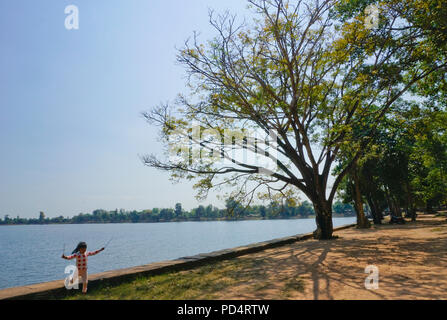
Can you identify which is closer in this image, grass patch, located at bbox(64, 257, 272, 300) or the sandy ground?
the sandy ground

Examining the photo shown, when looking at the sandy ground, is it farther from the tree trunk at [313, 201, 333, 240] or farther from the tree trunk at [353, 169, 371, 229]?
the tree trunk at [353, 169, 371, 229]

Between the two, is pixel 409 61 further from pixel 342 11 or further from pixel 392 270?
pixel 392 270

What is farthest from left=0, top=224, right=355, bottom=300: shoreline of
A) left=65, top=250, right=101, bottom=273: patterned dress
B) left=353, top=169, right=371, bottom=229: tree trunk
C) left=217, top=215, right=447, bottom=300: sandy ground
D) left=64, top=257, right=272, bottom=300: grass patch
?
left=353, top=169, right=371, bottom=229: tree trunk

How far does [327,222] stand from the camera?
55.3 ft

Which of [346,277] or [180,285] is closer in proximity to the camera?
[180,285]

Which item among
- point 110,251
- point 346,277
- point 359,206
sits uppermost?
point 359,206

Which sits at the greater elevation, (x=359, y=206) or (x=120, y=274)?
(x=359, y=206)

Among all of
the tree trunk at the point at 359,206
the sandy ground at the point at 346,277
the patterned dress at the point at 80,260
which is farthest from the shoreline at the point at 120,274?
the tree trunk at the point at 359,206

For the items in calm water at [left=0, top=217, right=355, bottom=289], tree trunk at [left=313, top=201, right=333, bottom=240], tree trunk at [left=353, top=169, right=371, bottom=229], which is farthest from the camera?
tree trunk at [left=353, top=169, right=371, bottom=229]

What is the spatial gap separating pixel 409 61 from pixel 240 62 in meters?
8.31

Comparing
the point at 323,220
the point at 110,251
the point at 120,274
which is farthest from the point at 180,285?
the point at 110,251

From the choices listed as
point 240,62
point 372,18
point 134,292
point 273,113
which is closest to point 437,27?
point 372,18

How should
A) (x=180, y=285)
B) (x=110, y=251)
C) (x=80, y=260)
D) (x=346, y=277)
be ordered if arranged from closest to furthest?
(x=80, y=260) < (x=180, y=285) < (x=346, y=277) < (x=110, y=251)

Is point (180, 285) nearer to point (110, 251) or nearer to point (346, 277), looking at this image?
point (346, 277)
